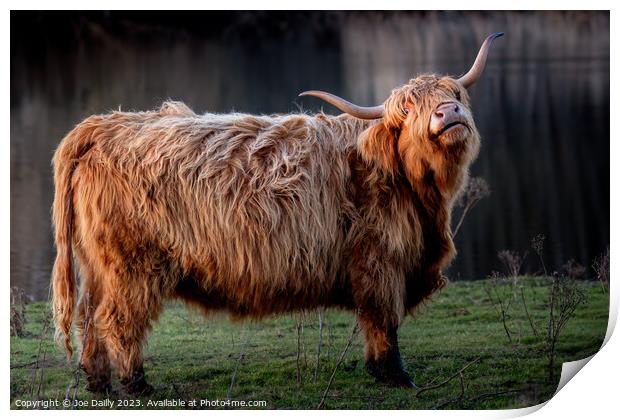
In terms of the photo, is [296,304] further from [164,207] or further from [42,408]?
[42,408]

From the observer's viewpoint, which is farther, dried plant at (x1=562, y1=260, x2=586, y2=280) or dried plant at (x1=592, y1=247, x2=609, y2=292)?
dried plant at (x1=562, y1=260, x2=586, y2=280)

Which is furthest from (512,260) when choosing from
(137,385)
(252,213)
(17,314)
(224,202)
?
(17,314)

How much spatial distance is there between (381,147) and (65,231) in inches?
67.0

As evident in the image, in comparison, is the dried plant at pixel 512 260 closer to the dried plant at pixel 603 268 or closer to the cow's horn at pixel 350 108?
the dried plant at pixel 603 268

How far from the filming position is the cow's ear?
550 cm

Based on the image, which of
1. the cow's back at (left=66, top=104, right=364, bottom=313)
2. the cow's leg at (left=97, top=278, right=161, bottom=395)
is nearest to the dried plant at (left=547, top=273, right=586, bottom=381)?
the cow's back at (left=66, top=104, right=364, bottom=313)

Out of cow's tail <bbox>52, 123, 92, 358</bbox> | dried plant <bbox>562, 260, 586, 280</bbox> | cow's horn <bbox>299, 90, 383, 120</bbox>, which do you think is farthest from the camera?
dried plant <bbox>562, 260, 586, 280</bbox>

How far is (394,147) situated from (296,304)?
98 centimetres

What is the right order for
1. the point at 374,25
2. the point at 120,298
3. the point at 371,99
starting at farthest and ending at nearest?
the point at 371,99, the point at 374,25, the point at 120,298

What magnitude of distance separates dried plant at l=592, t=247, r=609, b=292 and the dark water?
6 cm

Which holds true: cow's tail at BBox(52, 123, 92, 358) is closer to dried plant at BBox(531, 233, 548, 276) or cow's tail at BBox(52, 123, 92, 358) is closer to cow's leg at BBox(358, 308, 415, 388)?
cow's leg at BBox(358, 308, 415, 388)

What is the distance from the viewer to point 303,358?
5.94 m

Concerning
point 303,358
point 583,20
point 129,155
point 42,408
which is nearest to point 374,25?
point 583,20

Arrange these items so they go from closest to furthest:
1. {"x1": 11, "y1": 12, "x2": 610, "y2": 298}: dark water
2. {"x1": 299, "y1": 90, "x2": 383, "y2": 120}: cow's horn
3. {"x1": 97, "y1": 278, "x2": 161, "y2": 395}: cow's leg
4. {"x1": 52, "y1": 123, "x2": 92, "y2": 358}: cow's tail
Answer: {"x1": 97, "y1": 278, "x2": 161, "y2": 395}: cow's leg → {"x1": 52, "y1": 123, "x2": 92, "y2": 358}: cow's tail → {"x1": 299, "y1": 90, "x2": 383, "y2": 120}: cow's horn → {"x1": 11, "y1": 12, "x2": 610, "y2": 298}: dark water
